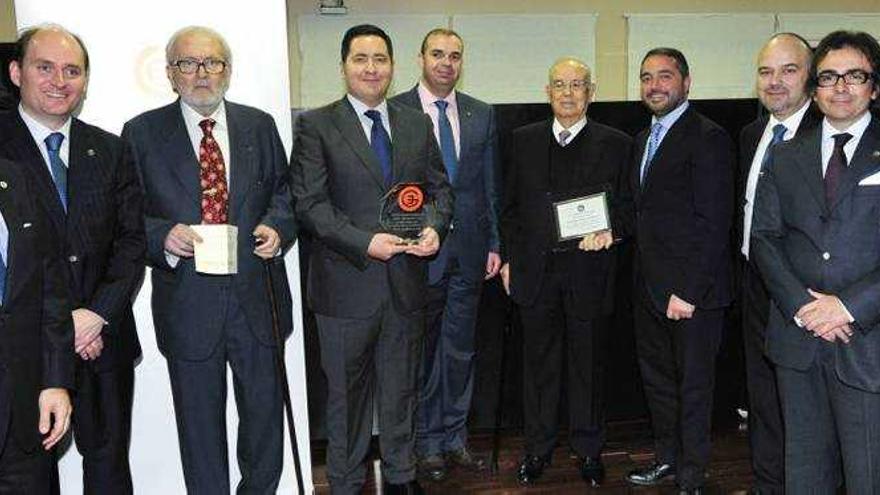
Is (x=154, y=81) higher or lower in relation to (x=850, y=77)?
higher

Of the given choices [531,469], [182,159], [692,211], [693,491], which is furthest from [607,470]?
[182,159]

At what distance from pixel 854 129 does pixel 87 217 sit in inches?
96.1

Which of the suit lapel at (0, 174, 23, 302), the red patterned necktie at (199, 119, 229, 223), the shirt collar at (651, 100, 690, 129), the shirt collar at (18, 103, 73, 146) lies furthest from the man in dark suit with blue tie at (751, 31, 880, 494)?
the shirt collar at (18, 103, 73, 146)

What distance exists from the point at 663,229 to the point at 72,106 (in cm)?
222

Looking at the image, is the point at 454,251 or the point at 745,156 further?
the point at 454,251

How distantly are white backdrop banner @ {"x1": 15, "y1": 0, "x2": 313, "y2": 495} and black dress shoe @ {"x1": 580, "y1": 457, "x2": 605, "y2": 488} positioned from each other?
129 cm

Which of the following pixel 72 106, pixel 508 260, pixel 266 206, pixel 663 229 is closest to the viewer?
pixel 72 106

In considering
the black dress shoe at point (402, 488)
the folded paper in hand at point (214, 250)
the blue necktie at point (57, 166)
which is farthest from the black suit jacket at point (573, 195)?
the blue necktie at point (57, 166)

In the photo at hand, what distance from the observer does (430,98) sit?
3613 millimetres

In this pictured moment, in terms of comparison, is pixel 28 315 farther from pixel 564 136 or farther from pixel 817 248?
pixel 817 248

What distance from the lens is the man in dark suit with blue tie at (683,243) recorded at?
10.5 feet

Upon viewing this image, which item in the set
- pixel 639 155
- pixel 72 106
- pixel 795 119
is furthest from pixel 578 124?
pixel 72 106

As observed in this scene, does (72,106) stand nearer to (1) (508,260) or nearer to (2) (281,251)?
(2) (281,251)

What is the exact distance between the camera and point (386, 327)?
10.1ft
